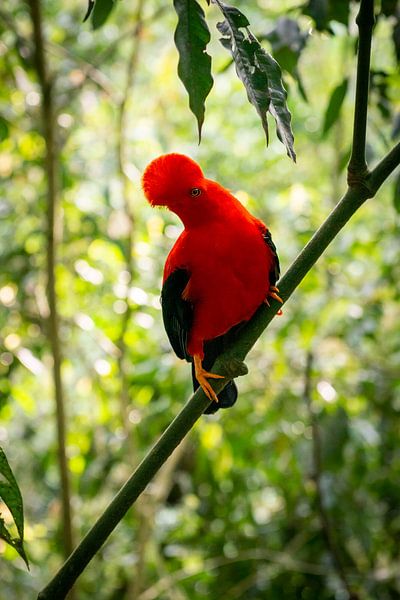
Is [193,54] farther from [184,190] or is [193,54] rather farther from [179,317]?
[179,317]

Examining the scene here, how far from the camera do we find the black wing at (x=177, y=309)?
46.7 inches

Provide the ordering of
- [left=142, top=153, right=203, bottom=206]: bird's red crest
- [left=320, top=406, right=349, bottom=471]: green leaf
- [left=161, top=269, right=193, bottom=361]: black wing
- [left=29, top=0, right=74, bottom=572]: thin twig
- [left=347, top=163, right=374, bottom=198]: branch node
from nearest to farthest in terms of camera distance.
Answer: [left=347, top=163, right=374, bottom=198]: branch node, [left=142, top=153, right=203, bottom=206]: bird's red crest, [left=161, top=269, right=193, bottom=361]: black wing, [left=29, top=0, right=74, bottom=572]: thin twig, [left=320, top=406, right=349, bottom=471]: green leaf

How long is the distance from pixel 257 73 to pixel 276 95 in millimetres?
34

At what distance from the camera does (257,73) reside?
65 centimetres

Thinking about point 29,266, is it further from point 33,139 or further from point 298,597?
point 298,597

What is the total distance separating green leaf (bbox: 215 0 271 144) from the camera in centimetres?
63

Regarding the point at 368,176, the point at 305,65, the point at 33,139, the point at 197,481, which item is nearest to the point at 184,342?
the point at 368,176

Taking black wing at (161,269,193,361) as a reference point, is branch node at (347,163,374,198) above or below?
above

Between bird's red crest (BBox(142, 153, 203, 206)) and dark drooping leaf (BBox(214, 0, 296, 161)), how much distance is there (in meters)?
0.37

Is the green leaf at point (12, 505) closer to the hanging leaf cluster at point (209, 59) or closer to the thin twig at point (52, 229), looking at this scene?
the hanging leaf cluster at point (209, 59)

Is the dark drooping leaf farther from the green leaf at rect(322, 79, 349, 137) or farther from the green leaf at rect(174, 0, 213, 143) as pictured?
the green leaf at rect(322, 79, 349, 137)

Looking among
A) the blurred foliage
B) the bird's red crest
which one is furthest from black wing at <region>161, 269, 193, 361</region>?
the blurred foliage

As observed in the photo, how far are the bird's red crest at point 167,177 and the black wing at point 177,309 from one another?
0.51ft

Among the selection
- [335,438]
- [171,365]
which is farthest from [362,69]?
[171,365]
